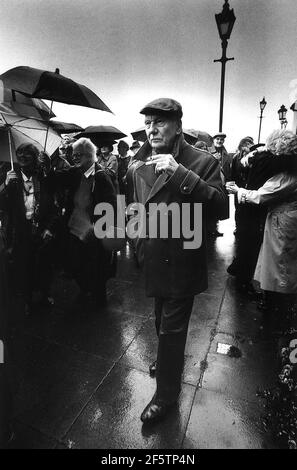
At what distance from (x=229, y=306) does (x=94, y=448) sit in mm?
2636

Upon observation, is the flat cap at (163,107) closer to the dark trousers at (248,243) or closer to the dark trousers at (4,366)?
the dark trousers at (4,366)

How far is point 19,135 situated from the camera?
473 centimetres

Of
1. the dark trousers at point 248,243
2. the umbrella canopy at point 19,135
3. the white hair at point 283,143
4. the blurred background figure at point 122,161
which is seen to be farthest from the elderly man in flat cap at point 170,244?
the blurred background figure at point 122,161

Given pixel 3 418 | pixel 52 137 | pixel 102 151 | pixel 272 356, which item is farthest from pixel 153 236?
pixel 102 151

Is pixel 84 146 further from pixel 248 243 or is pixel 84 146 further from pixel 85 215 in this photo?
pixel 248 243

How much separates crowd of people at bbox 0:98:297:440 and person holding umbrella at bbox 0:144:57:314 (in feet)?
0.04

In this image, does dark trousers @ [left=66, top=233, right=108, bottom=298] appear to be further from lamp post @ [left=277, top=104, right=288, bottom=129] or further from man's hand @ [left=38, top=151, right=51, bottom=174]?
lamp post @ [left=277, top=104, right=288, bottom=129]

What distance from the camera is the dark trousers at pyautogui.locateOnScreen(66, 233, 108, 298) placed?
4133mm

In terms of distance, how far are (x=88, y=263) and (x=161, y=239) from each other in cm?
225

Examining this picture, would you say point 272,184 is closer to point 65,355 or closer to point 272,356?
point 272,356

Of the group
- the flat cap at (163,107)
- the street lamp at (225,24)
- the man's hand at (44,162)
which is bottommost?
the man's hand at (44,162)

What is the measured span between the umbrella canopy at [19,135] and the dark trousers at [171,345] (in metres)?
3.72

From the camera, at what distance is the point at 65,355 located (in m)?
3.08

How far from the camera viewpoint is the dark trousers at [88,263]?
13.6ft
